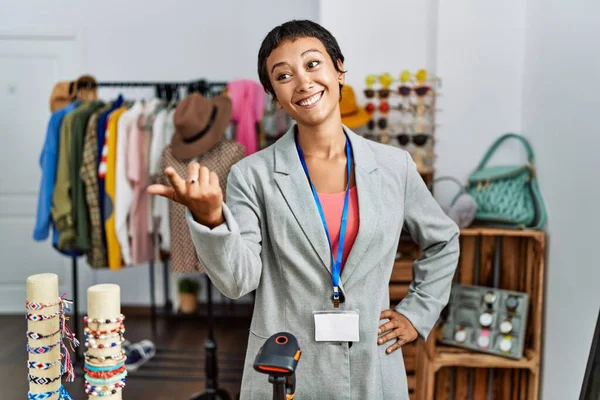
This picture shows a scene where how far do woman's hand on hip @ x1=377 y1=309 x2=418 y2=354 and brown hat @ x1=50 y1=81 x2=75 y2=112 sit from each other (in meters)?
2.63

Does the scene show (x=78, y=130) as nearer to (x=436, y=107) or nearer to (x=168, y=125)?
(x=168, y=125)

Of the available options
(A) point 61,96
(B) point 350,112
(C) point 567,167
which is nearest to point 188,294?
(A) point 61,96

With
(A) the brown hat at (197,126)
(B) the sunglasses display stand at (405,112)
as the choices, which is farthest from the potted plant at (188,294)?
(B) the sunglasses display stand at (405,112)

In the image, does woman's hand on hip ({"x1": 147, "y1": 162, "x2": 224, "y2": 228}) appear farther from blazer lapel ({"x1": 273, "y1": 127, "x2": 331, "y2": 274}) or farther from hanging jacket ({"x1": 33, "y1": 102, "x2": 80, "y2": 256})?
hanging jacket ({"x1": 33, "y1": 102, "x2": 80, "y2": 256})

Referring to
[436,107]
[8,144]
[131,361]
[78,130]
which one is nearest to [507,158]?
[436,107]

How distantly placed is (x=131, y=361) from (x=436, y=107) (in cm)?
239

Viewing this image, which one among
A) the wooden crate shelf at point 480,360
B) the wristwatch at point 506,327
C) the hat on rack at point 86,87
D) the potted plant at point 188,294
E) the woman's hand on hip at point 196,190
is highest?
the hat on rack at point 86,87

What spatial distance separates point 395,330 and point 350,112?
4.83 feet

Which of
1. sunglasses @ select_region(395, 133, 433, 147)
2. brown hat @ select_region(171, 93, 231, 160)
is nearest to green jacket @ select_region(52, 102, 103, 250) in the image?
brown hat @ select_region(171, 93, 231, 160)

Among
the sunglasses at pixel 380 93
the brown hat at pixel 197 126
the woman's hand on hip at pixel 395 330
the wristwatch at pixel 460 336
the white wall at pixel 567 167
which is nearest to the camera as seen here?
the woman's hand on hip at pixel 395 330

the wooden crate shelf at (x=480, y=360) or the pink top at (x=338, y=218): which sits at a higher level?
the pink top at (x=338, y=218)

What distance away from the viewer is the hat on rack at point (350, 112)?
267 centimetres

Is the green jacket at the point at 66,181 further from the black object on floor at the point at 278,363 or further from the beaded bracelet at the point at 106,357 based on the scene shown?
the black object on floor at the point at 278,363

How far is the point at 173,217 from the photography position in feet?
9.92
